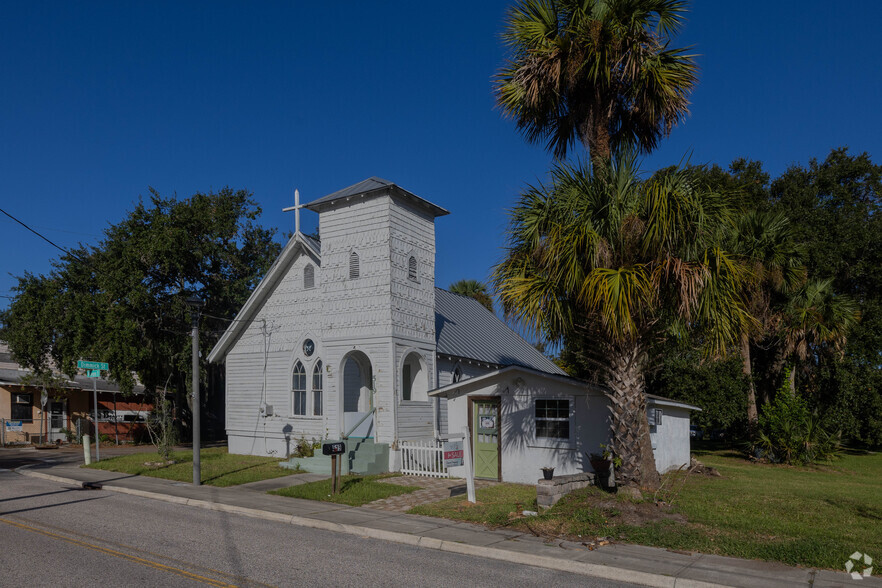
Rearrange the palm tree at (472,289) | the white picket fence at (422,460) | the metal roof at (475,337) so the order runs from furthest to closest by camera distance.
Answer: the palm tree at (472,289) < the metal roof at (475,337) < the white picket fence at (422,460)

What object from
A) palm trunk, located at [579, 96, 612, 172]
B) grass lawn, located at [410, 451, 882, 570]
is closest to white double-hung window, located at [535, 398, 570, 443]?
grass lawn, located at [410, 451, 882, 570]

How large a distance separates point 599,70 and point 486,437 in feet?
32.4

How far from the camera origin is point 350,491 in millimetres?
15141

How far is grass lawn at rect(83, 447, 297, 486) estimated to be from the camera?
59.0 ft

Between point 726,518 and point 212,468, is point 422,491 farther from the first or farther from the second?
point 212,468

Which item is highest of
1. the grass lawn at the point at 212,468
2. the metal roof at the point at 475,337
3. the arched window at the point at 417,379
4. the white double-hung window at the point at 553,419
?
the metal roof at the point at 475,337

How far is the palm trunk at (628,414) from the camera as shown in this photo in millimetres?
12359

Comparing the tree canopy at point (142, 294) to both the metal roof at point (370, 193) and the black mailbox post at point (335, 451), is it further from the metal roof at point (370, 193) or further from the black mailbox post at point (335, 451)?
the black mailbox post at point (335, 451)

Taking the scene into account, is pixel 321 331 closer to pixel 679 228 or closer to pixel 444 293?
pixel 444 293

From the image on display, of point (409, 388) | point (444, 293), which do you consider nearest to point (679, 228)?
point (409, 388)

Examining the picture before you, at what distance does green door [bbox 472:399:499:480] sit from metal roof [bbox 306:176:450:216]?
703 cm

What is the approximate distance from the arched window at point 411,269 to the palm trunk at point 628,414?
31.0 feet

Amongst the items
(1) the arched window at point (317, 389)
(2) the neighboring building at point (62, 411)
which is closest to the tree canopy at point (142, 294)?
(2) the neighboring building at point (62, 411)

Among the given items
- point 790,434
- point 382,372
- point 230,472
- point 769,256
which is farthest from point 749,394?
point 230,472
